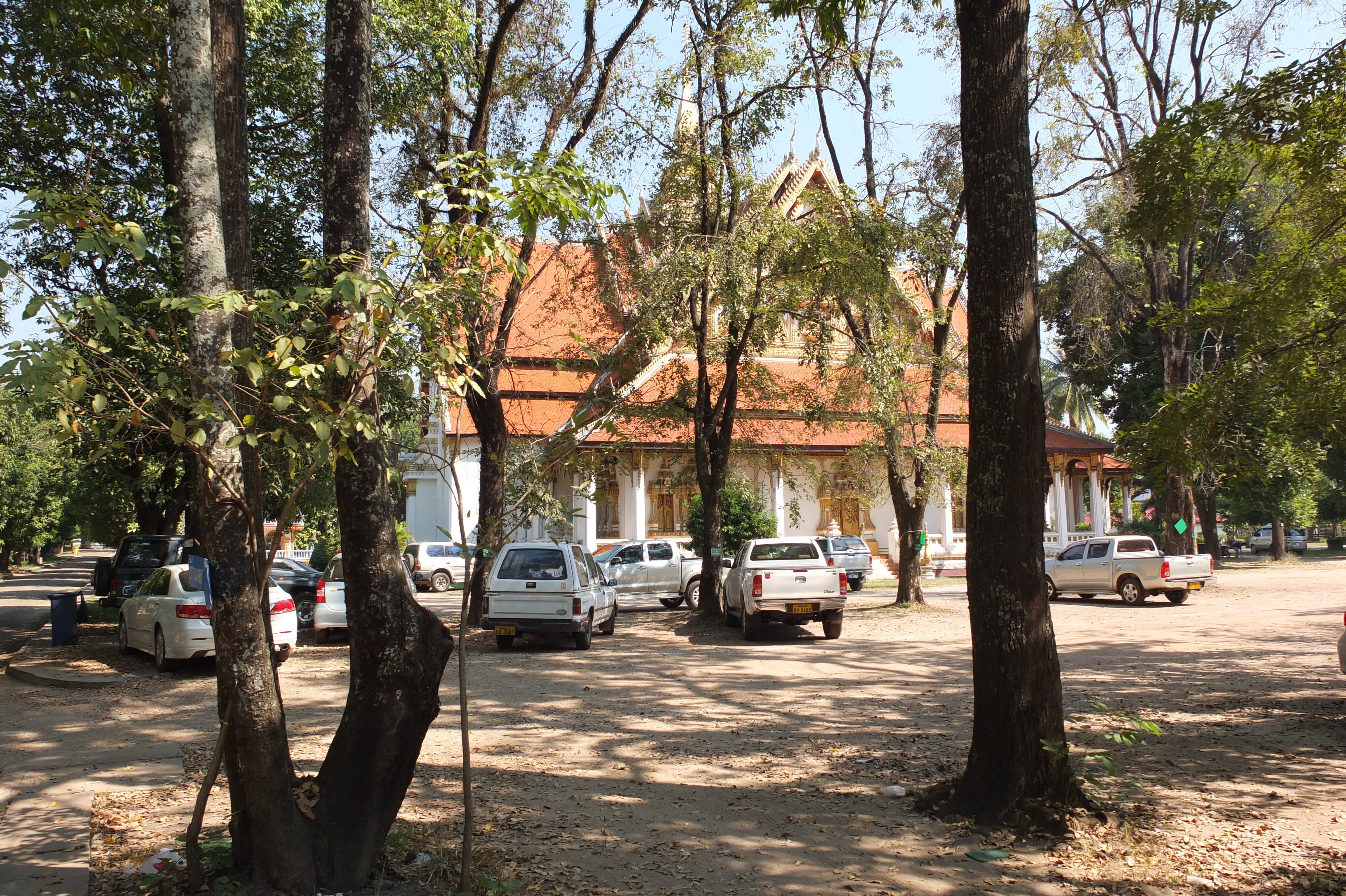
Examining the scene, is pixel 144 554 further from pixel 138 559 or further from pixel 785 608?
pixel 785 608

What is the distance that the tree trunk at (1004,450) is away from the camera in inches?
238

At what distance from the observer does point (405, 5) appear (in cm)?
1380

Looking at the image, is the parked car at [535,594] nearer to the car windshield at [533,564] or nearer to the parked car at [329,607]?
the car windshield at [533,564]

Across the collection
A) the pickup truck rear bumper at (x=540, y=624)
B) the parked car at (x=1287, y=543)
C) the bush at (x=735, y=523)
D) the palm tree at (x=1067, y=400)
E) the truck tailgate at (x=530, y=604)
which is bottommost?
the parked car at (x=1287, y=543)

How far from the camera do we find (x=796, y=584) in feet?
52.9

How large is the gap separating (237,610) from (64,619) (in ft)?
46.8

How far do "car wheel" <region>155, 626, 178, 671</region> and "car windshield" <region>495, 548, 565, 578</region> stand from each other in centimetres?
492

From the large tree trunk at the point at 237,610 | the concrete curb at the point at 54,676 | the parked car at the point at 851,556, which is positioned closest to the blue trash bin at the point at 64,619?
the concrete curb at the point at 54,676

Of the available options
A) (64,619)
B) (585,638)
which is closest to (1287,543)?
(585,638)

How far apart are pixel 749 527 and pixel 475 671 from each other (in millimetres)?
16281

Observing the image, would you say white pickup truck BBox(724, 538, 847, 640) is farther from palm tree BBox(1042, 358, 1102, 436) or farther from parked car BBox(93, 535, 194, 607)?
palm tree BBox(1042, 358, 1102, 436)

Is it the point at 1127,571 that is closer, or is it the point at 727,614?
the point at 727,614

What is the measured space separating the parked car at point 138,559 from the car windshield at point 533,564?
10474 mm

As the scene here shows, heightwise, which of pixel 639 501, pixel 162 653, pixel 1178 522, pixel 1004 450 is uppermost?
pixel 639 501
